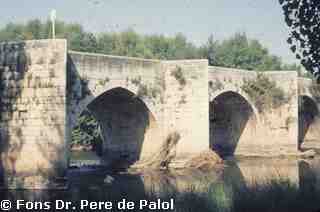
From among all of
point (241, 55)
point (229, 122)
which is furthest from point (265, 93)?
point (241, 55)

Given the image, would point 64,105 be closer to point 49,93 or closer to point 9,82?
point 49,93

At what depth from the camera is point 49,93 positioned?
62.2ft

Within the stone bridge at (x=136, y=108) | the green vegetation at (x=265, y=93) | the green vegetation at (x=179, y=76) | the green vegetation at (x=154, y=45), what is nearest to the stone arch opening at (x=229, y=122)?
the stone bridge at (x=136, y=108)

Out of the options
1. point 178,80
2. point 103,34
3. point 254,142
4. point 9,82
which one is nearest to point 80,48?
point 103,34

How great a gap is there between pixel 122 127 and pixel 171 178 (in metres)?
5.71

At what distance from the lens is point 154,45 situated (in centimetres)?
5359

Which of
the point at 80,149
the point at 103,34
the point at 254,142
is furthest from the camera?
the point at 103,34

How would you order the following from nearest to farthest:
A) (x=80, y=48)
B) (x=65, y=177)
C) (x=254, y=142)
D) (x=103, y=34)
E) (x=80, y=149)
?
(x=65, y=177) → (x=254, y=142) → (x=80, y=149) → (x=80, y=48) → (x=103, y=34)

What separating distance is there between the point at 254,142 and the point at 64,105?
16513 mm

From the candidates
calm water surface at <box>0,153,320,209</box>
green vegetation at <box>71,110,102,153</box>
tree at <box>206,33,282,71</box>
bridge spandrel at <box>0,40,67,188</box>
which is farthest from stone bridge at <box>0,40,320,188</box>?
tree at <box>206,33,282,71</box>

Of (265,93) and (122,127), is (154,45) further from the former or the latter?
(122,127)

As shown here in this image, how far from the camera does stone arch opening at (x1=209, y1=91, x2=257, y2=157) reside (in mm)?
32969

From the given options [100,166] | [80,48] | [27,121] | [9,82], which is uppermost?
[80,48]

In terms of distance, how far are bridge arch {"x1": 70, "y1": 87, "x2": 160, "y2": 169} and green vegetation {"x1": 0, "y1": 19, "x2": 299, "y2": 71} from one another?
1865 centimetres
